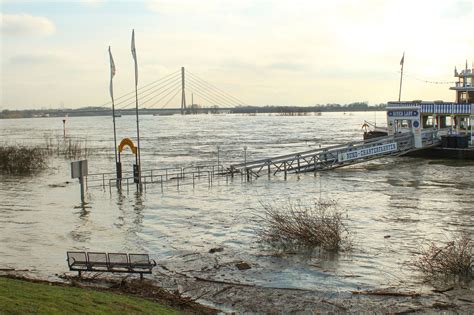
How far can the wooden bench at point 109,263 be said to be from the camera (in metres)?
14.4

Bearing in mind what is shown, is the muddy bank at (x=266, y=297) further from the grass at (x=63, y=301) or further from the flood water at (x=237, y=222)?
the grass at (x=63, y=301)

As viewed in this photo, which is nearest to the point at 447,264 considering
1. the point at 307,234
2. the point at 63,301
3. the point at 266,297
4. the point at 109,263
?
the point at 307,234

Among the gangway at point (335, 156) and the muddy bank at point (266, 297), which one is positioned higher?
the gangway at point (335, 156)

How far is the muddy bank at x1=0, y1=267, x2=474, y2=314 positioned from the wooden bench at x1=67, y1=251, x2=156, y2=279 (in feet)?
0.91

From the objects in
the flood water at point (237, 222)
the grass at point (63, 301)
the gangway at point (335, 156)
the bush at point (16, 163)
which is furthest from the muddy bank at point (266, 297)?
the bush at point (16, 163)

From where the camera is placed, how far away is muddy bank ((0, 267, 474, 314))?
41.4 ft

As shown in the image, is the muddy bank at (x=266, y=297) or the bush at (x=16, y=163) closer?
the muddy bank at (x=266, y=297)

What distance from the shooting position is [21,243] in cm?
2003

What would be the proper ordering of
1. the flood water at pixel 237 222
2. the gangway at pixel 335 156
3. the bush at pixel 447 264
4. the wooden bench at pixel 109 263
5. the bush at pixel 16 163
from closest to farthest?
1. the wooden bench at pixel 109 263
2. the bush at pixel 447 264
3. the flood water at pixel 237 222
4. the gangway at pixel 335 156
5. the bush at pixel 16 163

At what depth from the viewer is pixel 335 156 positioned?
41938mm

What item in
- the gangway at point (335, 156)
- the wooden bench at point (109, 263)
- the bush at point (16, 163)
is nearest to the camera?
the wooden bench at point (109, 263)

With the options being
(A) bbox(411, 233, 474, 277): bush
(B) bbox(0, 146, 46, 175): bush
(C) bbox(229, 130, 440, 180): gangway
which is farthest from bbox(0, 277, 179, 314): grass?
(B) bbox(0, 146, 46, 175): bush

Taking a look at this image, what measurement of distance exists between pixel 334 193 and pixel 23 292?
72.2 ft

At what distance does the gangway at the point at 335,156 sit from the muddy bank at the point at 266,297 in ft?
74.5
